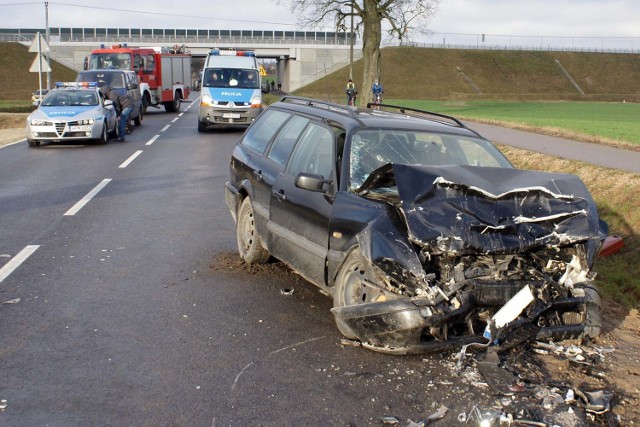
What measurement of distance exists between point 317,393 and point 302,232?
206 centimetres

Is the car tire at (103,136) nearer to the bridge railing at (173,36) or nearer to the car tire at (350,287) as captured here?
the car tire at (350,287)

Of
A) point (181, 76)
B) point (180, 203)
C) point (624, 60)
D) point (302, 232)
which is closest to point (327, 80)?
point (624, 60)

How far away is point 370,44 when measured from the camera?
148 ft

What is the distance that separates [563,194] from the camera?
5.89 m

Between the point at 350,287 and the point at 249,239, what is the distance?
2.56 m

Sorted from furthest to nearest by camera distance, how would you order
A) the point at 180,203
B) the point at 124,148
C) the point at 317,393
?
the point at 124,148 < the point at 180,203 < the point at 317,393

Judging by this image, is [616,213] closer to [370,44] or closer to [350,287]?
[350,287]

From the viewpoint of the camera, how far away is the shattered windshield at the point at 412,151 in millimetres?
6574

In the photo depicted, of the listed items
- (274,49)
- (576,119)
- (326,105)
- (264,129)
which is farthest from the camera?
(274,49)

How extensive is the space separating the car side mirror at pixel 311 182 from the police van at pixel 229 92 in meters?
21.1

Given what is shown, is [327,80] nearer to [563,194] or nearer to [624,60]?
[624,60]

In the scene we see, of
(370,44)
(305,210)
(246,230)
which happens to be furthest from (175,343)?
(370,44)

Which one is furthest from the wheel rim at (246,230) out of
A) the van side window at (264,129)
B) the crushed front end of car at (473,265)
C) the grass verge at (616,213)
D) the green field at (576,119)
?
the green field at (576,119)

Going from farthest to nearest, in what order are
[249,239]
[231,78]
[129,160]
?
[231,78] < [129,160] < [249,239]
